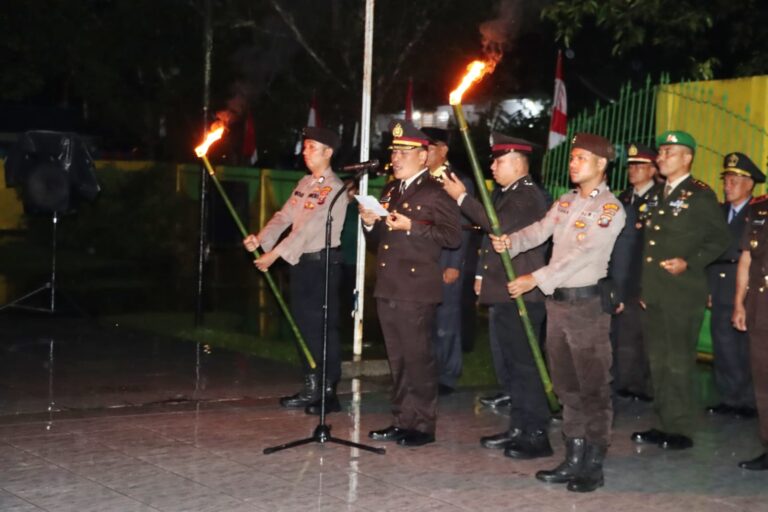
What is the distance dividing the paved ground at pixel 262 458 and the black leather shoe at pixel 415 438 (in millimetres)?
88

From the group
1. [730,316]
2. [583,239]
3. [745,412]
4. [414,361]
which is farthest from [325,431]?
[730,316]

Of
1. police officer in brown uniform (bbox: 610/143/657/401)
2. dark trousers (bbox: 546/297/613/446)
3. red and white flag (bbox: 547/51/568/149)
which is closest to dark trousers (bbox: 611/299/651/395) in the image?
police officer in brown uniform (bbox: 610/143/657/401)

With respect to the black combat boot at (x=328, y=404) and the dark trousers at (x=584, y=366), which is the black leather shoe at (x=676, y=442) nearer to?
the dark trousers at (x=584, y=366)

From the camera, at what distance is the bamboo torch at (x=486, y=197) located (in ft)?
22.5

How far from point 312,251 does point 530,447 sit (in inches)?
87.4

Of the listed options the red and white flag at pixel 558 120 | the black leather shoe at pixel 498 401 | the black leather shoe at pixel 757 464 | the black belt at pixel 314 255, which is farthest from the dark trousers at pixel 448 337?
the red and white flag at pixel 558 120

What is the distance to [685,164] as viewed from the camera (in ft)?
27.1

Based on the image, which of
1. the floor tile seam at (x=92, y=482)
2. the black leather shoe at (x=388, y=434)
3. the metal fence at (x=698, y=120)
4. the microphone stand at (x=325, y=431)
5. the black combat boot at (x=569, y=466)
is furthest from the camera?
the metal fence at (x=698, y=120)

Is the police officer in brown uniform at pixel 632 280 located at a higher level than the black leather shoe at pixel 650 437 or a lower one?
higher

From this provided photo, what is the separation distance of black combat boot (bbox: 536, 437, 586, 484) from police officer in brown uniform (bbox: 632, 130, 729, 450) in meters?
1.24

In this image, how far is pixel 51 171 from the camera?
46.2 feet

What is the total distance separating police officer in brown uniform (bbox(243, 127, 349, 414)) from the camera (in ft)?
29.3

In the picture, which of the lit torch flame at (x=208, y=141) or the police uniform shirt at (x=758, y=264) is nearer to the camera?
the police uniform shirt at (x=758, y=264)

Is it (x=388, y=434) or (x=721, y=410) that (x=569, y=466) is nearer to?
(x=388, y=434)
